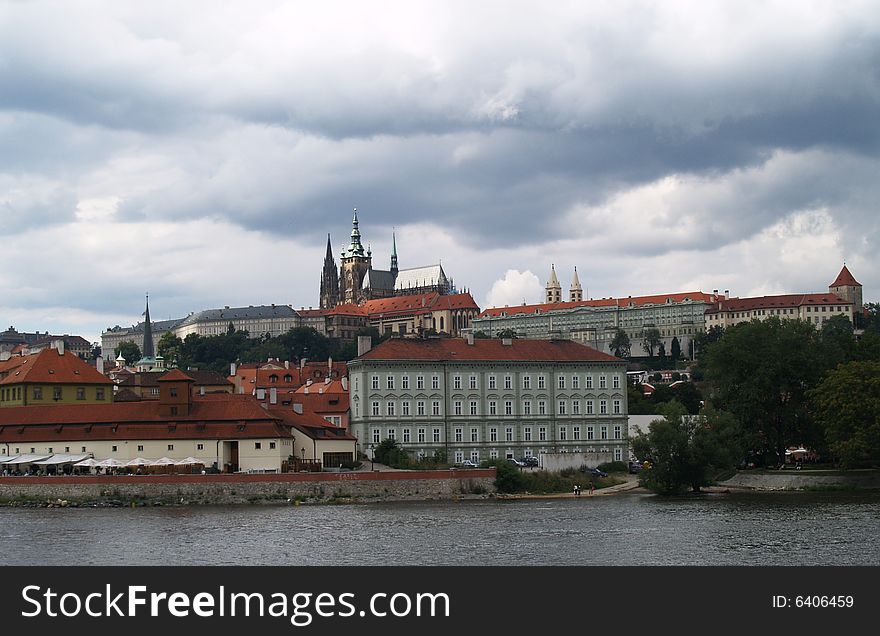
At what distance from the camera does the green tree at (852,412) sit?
71375 mm

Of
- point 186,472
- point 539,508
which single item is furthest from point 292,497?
point 539,508

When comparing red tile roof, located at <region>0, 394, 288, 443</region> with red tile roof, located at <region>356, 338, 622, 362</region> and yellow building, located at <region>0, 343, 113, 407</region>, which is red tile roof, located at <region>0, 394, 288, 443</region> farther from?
red tile roof, located at <region>356, 338, 622, 362</region>

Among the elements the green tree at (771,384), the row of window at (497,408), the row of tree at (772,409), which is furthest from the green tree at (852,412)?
the row of window at (497,408)

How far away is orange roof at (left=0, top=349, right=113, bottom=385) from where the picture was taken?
86.6 m

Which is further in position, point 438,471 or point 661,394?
point 661,394

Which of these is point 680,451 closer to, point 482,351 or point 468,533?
→ point 482,351

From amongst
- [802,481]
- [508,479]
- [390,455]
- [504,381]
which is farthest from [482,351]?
[802,481]

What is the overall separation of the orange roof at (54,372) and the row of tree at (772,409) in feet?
124

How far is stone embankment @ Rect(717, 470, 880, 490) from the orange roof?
138 ft

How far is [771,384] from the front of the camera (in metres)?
81.9
